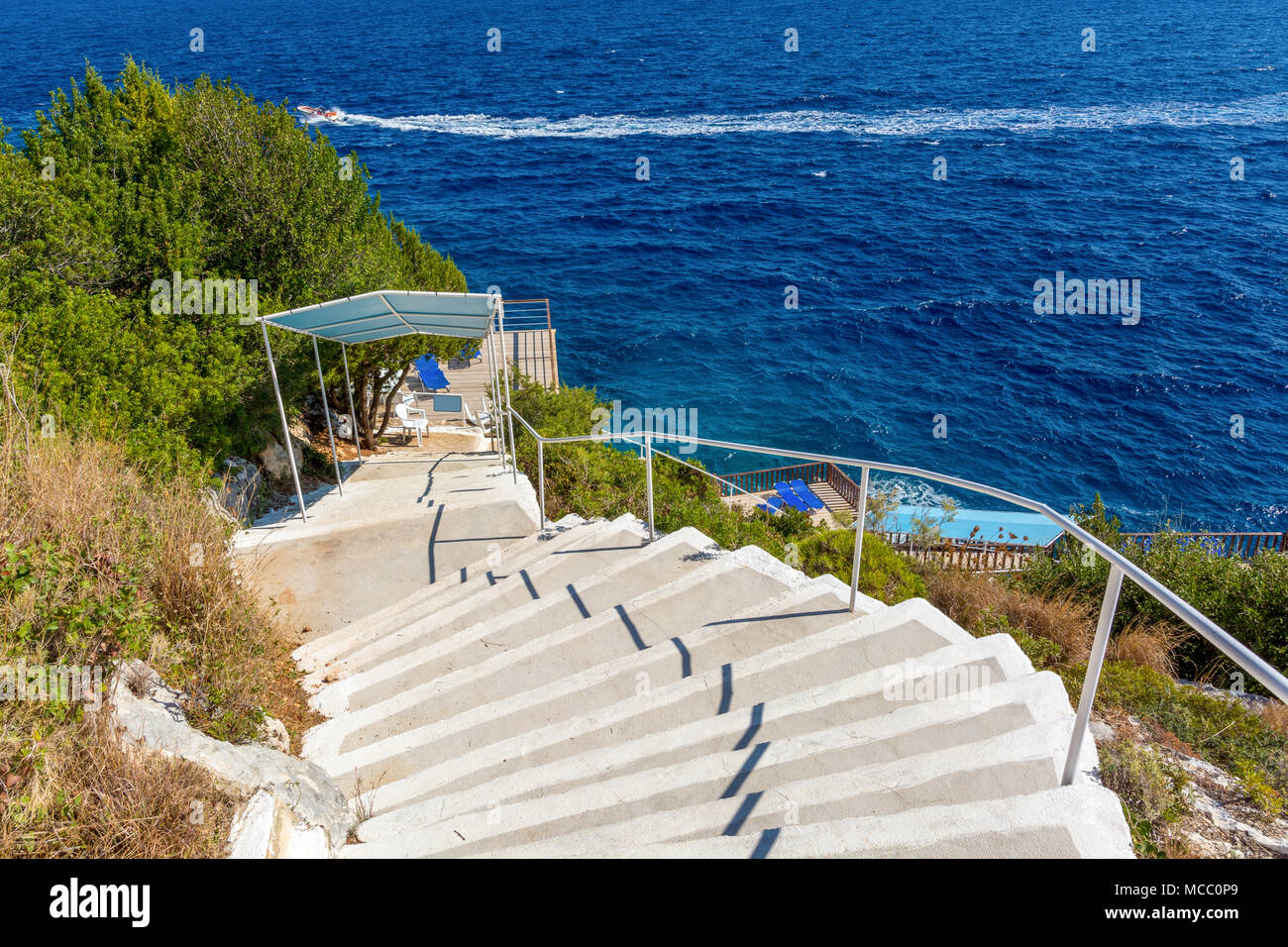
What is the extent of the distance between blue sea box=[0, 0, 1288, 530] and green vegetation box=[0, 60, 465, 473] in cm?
1847

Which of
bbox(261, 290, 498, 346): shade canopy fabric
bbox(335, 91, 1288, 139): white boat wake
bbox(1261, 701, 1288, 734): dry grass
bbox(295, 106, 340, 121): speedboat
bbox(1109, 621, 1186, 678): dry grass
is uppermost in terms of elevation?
bbox(295, 106, 340, 121): speedboat

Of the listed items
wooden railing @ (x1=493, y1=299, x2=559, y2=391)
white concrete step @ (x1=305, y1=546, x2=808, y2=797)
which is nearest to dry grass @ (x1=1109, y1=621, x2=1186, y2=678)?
white concrete step @ (x1=305, y1=546, x2=808, y2=797)

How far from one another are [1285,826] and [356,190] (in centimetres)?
1811

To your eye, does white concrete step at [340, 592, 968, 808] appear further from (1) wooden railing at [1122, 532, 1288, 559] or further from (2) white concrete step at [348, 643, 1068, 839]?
(1) wooden railing at [1122, 532, 1288, 559]

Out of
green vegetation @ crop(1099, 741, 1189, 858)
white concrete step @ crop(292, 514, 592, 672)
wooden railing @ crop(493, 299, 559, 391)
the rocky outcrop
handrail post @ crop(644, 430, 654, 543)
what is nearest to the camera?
green vegetation @ crop(1099, 741, 1189, 858)

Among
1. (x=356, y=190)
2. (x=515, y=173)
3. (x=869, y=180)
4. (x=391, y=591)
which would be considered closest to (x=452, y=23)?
(x=515, y=173)

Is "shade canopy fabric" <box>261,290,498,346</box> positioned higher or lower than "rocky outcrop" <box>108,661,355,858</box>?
higher

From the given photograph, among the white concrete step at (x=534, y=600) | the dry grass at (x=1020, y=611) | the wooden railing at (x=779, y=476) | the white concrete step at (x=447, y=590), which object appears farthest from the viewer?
the wooden railing at (x=779, y=476)

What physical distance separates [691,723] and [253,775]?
246 cm

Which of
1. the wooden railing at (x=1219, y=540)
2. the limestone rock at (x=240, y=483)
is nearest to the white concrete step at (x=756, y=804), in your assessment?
the limestone rock at (x=240, y=483)

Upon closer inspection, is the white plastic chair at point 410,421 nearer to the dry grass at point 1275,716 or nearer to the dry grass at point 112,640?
the dry grass at point 112,640

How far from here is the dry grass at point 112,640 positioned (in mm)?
3422

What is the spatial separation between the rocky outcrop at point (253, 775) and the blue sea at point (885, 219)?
27.0 meters

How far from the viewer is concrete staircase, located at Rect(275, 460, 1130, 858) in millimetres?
3592
